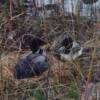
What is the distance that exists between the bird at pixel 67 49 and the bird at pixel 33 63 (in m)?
0.10

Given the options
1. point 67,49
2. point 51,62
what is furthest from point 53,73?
point 67,49

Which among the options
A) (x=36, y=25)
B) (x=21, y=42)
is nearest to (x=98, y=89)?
(x=21, y=42)

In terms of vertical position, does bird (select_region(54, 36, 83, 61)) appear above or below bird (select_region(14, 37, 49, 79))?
above

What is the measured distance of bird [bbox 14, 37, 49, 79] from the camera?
2.31 meters

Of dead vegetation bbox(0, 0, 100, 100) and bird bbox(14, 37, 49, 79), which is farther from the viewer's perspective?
bird bbox(14, 37, 49, 79)

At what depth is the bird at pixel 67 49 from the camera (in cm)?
240

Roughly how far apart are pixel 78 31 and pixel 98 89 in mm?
564

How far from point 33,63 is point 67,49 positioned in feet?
0.86

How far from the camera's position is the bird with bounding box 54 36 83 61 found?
2.40m

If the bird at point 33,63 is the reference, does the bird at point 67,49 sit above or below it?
above

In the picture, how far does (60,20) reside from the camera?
272 cm

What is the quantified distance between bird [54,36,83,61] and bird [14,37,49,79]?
10cm

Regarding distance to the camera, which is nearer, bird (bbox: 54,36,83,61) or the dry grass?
the dry grass

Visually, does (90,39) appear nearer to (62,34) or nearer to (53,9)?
(62,34)
